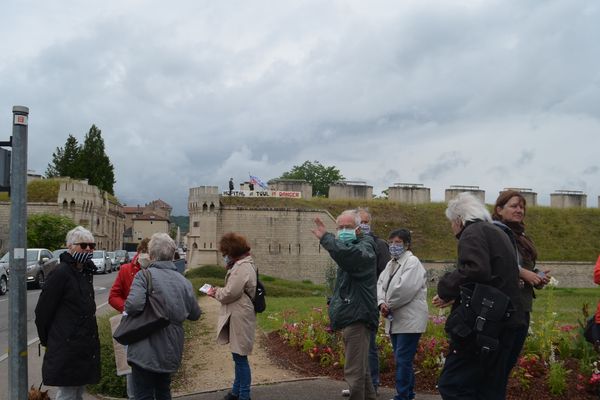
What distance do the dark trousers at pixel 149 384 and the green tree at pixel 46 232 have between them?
45.6m

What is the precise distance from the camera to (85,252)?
571 centimetres

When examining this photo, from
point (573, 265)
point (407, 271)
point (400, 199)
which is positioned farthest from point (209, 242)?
point (407, 271)

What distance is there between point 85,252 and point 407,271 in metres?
3.56

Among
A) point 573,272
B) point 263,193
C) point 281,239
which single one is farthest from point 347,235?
point 573,272

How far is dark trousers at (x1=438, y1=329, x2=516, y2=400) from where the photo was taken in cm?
463

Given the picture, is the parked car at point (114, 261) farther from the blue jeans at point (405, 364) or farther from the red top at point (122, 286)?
the blue jeans at point (405, 364)

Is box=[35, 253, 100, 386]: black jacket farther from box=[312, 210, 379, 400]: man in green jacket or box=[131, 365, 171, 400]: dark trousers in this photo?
box=[312, 210, 379, 400]: man in green jacket

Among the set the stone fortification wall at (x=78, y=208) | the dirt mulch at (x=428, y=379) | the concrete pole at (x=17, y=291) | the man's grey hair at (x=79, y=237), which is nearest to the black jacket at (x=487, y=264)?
the dirt mulch at (x=428, y=379)

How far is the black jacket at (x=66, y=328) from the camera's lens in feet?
17.8

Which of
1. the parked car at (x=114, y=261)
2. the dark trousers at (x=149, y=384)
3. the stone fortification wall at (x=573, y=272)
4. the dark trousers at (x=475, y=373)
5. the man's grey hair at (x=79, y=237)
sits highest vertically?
the man's grey hair at (x=79, y=237)

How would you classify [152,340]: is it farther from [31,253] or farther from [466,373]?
[31,253]

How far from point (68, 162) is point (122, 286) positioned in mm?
80520

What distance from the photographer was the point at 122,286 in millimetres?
6914

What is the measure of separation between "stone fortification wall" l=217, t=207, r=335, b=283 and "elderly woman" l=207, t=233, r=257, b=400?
126 feet
